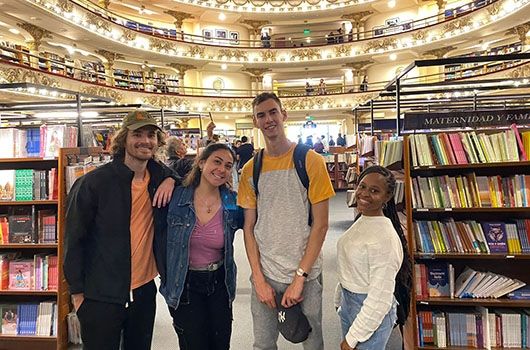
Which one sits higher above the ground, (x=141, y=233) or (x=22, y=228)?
(x=141, y=233)

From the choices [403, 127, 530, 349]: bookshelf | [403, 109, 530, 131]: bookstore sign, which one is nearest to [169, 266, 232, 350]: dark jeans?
[403, 127, 530, 349]: bookshelf

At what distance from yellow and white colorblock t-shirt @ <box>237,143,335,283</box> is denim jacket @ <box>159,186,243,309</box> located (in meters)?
0.18

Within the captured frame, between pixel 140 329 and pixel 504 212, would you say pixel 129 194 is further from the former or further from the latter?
pixel 504 212

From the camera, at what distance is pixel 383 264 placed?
172 cm

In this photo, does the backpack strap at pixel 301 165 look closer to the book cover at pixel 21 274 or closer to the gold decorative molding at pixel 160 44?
the book cover at pixel 21 274

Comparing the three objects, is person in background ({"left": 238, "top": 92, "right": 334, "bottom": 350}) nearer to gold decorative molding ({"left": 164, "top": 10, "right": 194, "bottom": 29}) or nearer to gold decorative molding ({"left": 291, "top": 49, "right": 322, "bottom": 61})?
gold decorative molding ({"left": 291, "top": 49, "right": 322, "bottom": 61})

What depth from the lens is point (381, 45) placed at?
Answer: 65.3 feet

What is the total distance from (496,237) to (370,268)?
1.82m

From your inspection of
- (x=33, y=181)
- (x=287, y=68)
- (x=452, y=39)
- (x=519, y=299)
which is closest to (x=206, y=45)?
(x=287, y=68)

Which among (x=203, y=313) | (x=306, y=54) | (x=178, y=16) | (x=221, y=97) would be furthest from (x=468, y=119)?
(x=178, y=16)

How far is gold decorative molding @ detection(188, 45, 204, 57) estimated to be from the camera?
788 inches

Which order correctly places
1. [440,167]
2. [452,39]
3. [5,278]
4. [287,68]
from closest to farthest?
[440,167], [5,278], [452,39], [287,68]

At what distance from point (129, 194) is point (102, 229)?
20cm

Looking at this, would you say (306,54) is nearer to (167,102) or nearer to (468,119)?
(167,102)
